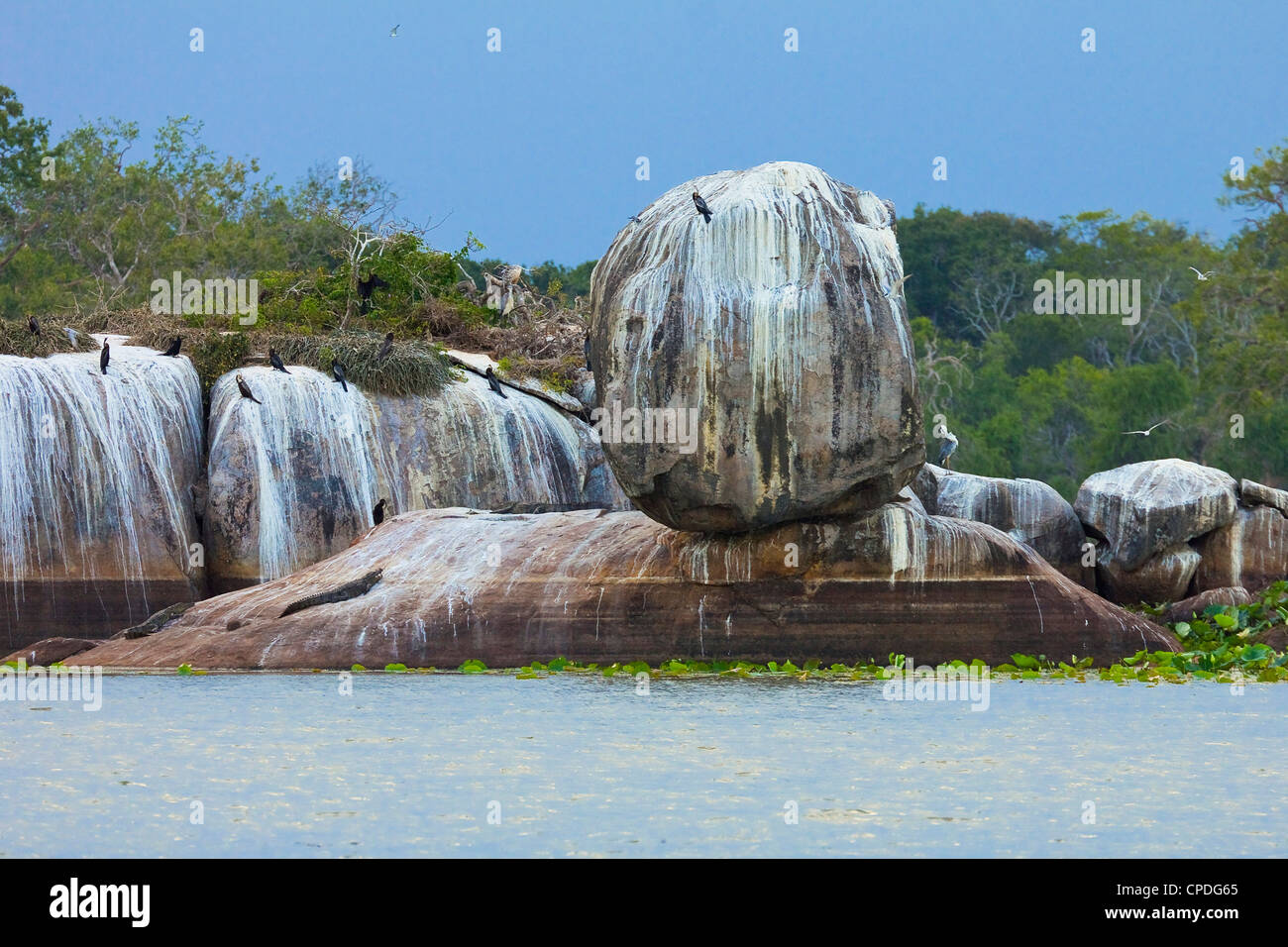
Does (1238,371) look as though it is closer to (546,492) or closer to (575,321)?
(575,321)

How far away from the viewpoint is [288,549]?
70.6ft

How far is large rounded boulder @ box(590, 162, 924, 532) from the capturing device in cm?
1614

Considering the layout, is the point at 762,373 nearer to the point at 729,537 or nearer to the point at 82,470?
the point at 729,537

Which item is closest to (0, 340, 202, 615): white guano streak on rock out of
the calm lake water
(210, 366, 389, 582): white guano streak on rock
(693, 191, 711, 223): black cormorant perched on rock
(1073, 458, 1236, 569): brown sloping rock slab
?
(210, 366, 389, 582): white guano streak on rock

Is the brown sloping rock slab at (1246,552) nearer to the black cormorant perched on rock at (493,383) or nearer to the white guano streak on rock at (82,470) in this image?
the black cormorant perched on rock at (493,383)

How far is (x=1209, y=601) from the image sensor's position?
2109 centimetres

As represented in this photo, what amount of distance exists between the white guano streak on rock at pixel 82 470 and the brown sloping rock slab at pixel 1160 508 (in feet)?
40.6

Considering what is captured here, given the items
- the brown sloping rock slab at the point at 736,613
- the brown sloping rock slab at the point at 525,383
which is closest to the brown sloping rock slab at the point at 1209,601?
the brown sloping rock slab at the point at 736,613

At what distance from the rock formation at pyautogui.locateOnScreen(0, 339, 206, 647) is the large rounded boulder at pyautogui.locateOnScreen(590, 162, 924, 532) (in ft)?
22.8

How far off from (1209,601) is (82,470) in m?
13.6

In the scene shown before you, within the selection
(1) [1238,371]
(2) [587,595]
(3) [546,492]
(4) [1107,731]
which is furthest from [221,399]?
(1) [1238,371]

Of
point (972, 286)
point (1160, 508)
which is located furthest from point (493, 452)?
point (972, 286)

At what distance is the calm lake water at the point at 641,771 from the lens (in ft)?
26.9
